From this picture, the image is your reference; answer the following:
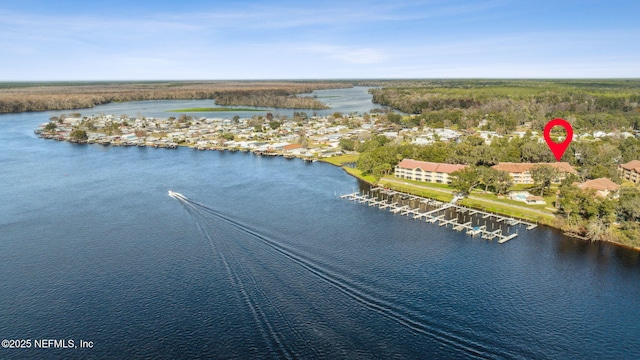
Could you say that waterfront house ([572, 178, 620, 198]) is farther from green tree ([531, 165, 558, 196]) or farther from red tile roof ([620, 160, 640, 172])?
red tile roof ([620, 160, 640, 172])

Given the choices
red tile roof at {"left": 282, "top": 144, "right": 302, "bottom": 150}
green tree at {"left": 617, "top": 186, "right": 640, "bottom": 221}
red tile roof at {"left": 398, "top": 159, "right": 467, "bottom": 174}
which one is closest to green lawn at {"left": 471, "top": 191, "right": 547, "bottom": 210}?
red tile roof at {"left": 398, "top": 159, "right": 467, "bottom": 174}

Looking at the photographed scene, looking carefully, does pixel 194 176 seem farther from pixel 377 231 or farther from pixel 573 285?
pixel 573 285

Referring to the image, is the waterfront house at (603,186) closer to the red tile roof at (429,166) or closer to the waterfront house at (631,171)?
the waterfront house at (631,171)

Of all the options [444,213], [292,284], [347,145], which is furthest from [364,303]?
[347,145]

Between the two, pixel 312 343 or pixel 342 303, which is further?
pixel 342 303

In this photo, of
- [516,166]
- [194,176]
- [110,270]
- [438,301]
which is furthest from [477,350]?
[194,176]
